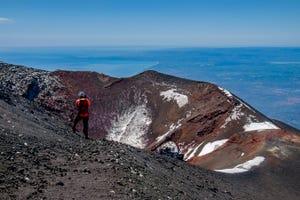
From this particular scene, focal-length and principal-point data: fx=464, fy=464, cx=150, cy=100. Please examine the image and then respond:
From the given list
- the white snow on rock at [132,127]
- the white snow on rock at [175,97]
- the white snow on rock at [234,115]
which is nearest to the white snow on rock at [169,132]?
the white snow on rock at [132,127]

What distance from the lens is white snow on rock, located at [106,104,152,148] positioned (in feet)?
215

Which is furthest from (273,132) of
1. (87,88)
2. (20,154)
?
(87,88)

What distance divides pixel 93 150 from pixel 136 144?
44.6 metres

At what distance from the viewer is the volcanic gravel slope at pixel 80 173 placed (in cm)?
1470

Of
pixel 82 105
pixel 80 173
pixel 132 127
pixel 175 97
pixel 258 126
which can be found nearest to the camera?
pixel 80 173

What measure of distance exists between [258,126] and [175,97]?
21289mm

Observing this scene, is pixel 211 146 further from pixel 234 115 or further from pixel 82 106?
pixel 82 106

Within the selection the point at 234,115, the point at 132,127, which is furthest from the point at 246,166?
the point at 132,127

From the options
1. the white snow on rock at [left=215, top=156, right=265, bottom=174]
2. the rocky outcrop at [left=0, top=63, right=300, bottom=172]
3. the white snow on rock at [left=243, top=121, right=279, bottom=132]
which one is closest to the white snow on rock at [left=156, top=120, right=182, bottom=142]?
the rocky outcrop at [left=0, top=63, right=300, bottom=172]

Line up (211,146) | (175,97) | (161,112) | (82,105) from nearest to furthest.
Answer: (82,105), (211,146), (161,112), (175,97)

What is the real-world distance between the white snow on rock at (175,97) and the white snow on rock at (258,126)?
16.8 meters

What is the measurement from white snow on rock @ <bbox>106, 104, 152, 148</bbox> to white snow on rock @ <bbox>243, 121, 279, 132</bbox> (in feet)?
53.7

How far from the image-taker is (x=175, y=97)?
70.7m

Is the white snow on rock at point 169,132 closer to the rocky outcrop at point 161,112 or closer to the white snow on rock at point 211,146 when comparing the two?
the rocky outcrop at point 161,112
